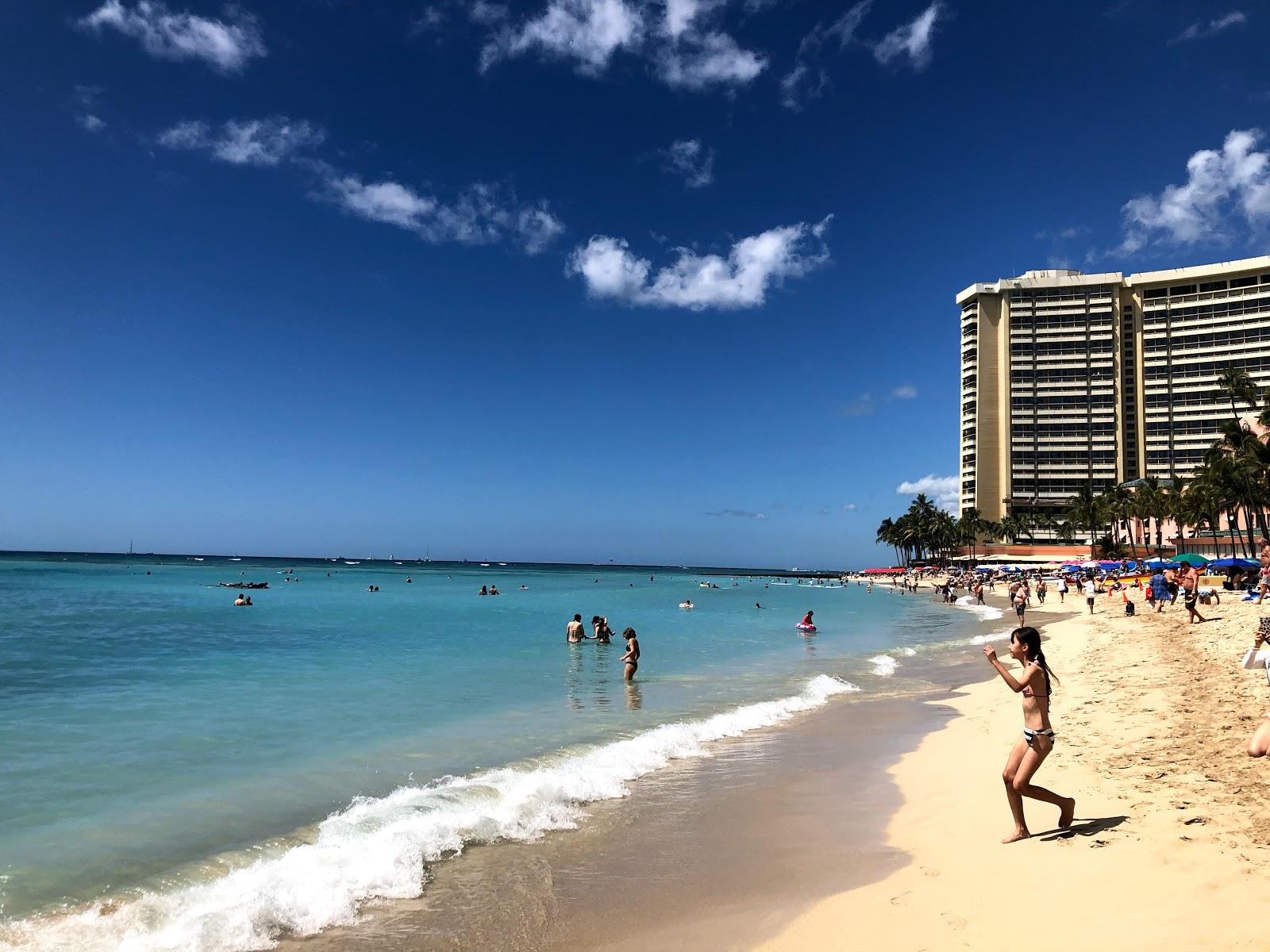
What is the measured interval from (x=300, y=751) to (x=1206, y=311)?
144 metres

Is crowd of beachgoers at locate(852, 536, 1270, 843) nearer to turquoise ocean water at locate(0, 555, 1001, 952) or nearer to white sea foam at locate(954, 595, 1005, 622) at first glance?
white sea foam at locate(954, 595, 1005, 622)

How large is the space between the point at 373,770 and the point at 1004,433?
429 ft

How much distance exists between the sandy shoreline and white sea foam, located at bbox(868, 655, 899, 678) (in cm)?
777

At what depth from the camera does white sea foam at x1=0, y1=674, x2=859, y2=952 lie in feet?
16.8

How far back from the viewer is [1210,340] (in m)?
113

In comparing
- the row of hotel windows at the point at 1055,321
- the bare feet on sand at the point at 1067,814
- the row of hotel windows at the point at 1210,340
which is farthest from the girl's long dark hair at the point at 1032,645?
the row of hotel windows at the point at 1210,340

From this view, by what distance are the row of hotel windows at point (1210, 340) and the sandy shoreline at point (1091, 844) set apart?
132m

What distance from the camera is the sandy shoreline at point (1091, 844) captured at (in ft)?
14.8

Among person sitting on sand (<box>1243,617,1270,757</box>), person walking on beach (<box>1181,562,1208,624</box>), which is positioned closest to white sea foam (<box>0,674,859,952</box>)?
person sitting on sand (<box>1243,617,1270,757</box>)

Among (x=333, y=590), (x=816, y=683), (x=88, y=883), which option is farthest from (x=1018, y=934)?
(x=333, y=590)

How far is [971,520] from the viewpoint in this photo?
11494 cm

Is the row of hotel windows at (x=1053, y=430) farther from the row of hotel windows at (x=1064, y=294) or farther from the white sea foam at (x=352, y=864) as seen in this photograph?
the white sea foam at (x=352, y=864)

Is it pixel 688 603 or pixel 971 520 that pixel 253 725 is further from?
pixel 971 520

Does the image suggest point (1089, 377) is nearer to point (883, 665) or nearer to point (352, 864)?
point (883, 665)
